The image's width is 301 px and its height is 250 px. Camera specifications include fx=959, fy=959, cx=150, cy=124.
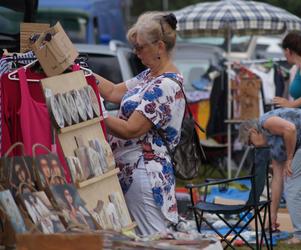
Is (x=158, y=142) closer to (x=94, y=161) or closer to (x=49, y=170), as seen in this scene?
(x=94, y=161)

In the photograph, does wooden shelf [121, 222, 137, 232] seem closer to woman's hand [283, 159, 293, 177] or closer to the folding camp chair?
the folding camp chair

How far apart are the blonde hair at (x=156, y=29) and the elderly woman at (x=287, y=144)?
2.69 m

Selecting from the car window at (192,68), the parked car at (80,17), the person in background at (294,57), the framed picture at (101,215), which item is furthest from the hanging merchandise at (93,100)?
the parked car at (80,17)

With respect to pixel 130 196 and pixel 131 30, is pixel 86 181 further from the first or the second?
pixel 131 30

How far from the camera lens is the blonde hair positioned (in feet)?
19.0

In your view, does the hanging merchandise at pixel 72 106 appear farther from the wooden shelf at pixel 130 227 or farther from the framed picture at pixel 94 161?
the wooden shelf at pixel 130 227

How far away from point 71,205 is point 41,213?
7.5 inches

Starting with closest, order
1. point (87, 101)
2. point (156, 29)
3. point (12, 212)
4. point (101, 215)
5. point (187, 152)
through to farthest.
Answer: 1. point (12, 212)
2. point (101, 215)
3. point (87, 101)
4. point (156, 29)
5. point (187, 152)

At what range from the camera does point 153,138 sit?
581cm

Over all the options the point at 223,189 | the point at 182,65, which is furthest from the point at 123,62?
the point at 182,65

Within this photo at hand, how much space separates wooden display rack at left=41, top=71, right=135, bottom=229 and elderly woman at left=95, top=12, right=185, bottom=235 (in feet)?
1.24

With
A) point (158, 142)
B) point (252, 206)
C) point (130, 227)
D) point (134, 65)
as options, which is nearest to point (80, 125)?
point (130, 227)

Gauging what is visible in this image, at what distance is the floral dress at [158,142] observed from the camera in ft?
18.7

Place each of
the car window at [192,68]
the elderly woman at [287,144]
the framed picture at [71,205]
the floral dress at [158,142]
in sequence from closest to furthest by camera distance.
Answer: the framed picture at [71,205] < the floral dress at [158,142] < the elderly woman at [287,144] < the car window at [192,68]
